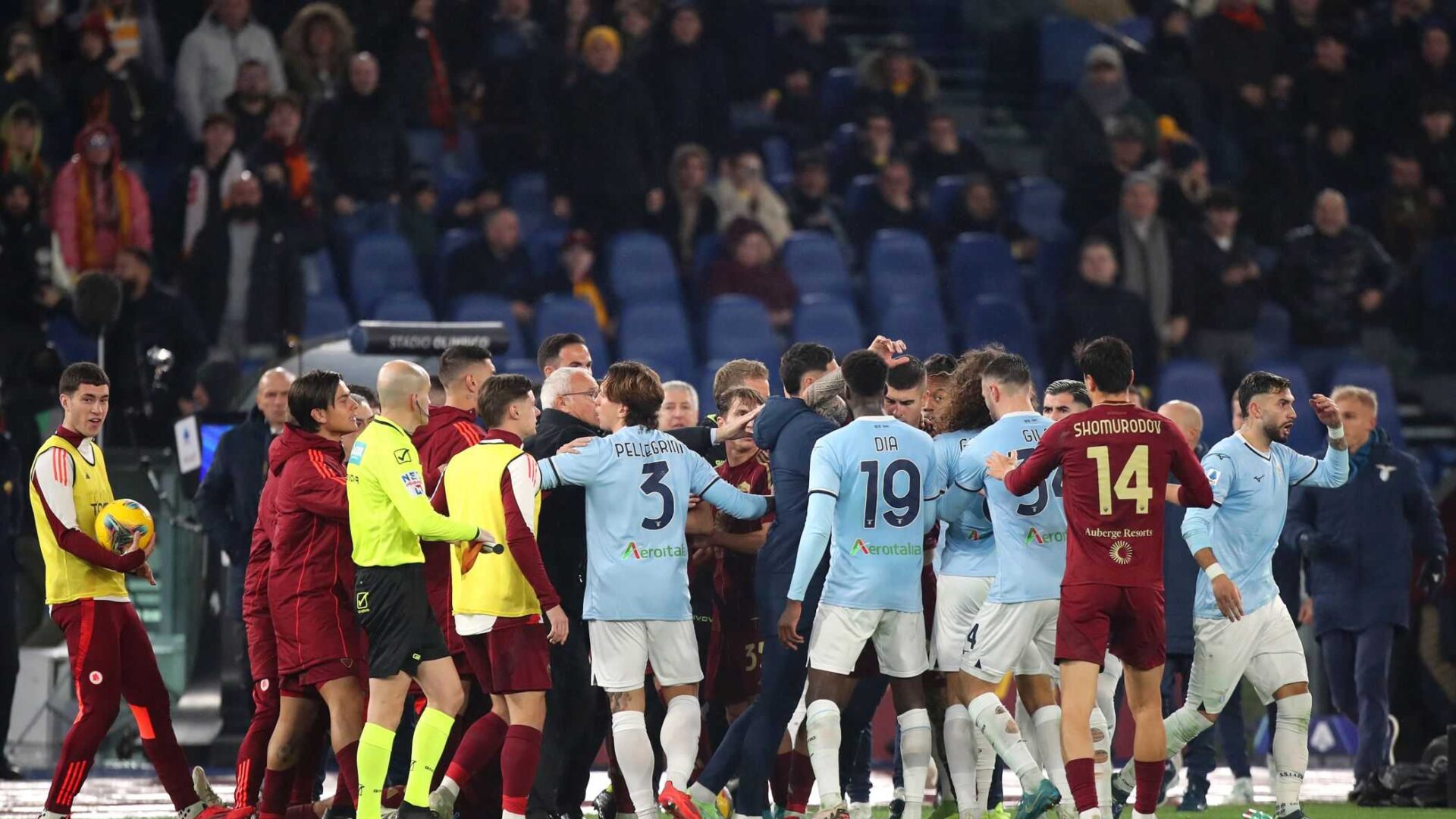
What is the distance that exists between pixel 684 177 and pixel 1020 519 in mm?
9262

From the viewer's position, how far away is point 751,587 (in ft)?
34.9

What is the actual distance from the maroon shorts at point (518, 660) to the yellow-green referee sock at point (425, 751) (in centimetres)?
25

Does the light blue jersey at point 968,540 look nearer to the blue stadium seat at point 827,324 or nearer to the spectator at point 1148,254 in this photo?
the blue stadium seat at point 827,324

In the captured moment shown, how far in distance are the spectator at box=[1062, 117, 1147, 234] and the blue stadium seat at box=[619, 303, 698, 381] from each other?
13.5 ft

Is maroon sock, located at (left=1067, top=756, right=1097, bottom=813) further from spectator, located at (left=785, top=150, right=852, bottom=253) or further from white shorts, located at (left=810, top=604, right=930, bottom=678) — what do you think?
spectator, located at (left=785, top=150, right=852, bottom=253)

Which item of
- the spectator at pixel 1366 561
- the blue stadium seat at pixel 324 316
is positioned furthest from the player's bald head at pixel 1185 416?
the blue stadium seat at pixel 324 316

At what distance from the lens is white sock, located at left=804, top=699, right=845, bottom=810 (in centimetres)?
929

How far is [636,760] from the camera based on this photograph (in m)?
9.28

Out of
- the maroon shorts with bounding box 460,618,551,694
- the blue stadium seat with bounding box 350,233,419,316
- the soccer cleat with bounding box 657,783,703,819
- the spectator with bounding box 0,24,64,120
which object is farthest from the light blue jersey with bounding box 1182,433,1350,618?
the spectator with bounding box 0,24,64,120

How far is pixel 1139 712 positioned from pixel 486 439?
311 centimetres

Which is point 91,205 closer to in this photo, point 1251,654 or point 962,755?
point 962,755

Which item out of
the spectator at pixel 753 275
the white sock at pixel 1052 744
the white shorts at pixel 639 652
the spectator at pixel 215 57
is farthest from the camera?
the spectator at pixel 753 275

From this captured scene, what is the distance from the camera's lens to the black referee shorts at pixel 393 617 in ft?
30.1

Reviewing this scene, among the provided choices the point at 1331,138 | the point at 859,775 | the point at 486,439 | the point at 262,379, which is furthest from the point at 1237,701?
the point at 1331,138
